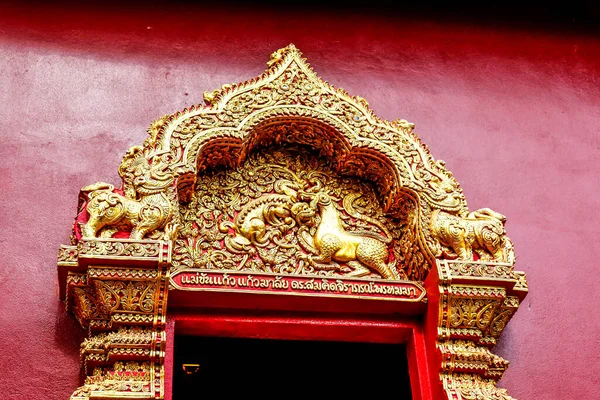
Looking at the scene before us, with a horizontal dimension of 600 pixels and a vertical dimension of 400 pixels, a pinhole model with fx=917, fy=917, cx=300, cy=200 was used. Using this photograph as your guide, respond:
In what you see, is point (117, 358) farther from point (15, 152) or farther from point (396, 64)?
point (396, 64)

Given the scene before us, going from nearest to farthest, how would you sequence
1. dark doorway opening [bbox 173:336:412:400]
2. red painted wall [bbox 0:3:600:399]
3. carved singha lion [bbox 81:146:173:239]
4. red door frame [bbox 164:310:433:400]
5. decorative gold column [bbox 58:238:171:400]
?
decorative gold column [bbox 58:238:171:400] → carved singha lion [bbox 81:146:173:239] → red door frame [bbox 164:310:433:400] → red painted wall [bbox 0:3:600:399] → dark doorway opening [bbox 173:336:412:400]

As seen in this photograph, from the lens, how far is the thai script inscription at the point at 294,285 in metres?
3.80

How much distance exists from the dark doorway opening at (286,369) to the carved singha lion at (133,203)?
0.94 meters

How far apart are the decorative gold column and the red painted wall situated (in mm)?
206

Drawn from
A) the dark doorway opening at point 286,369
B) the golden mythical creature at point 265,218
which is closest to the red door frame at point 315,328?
the golden mythical creature at point 265,218

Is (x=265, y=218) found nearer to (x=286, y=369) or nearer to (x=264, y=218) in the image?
(x=264, y=218)

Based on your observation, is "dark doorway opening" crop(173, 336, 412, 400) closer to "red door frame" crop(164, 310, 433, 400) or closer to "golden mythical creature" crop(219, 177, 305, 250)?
"red door frame" crop(164, 310, 433, 400)

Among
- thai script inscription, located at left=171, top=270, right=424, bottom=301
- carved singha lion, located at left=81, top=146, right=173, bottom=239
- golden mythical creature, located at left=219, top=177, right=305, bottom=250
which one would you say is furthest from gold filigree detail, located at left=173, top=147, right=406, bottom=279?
carved singha lion, located at left=81, top=146, right=173, bottom=239

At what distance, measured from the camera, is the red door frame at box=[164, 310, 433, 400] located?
3871mm

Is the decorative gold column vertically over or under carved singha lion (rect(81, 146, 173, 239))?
under

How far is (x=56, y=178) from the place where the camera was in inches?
167

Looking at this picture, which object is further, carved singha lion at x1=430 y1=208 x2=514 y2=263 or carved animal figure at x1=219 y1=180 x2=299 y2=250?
carved animal figure at x1=219 y1=180 x2=299 y2=250

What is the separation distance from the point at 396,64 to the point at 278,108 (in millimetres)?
1071

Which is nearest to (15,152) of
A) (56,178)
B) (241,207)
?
(56,178)
